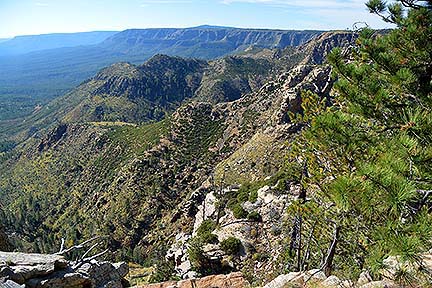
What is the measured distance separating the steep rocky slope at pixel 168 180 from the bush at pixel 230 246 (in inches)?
21.4

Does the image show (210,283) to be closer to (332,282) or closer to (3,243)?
(332,282)

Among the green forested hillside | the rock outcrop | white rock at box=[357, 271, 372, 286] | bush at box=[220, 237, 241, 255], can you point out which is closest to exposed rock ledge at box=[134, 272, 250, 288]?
the green forested hillside

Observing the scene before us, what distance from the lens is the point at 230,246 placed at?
71.6ft

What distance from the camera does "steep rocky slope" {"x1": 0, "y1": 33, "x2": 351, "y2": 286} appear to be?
38.6 meters

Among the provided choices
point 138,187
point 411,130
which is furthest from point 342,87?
point 138,187

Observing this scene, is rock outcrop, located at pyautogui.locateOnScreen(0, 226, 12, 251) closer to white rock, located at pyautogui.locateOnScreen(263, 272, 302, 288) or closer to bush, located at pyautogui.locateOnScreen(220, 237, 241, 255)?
white rock, located at pyautogui.locateOnScreen(263, 272, 302, 288)

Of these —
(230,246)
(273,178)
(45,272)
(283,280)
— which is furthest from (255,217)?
(45,272)

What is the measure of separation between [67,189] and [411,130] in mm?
113766

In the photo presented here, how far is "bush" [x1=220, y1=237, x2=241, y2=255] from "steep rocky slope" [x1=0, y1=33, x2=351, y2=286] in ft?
1.78

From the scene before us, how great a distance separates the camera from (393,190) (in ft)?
16.0

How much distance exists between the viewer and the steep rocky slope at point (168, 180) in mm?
38603

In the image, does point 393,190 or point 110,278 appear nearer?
point 393,190

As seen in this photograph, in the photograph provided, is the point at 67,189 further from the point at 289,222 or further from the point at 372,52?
the point at 372,52

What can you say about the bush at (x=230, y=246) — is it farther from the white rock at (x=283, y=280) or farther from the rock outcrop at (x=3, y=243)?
the white rock at (x=283, y=280)
